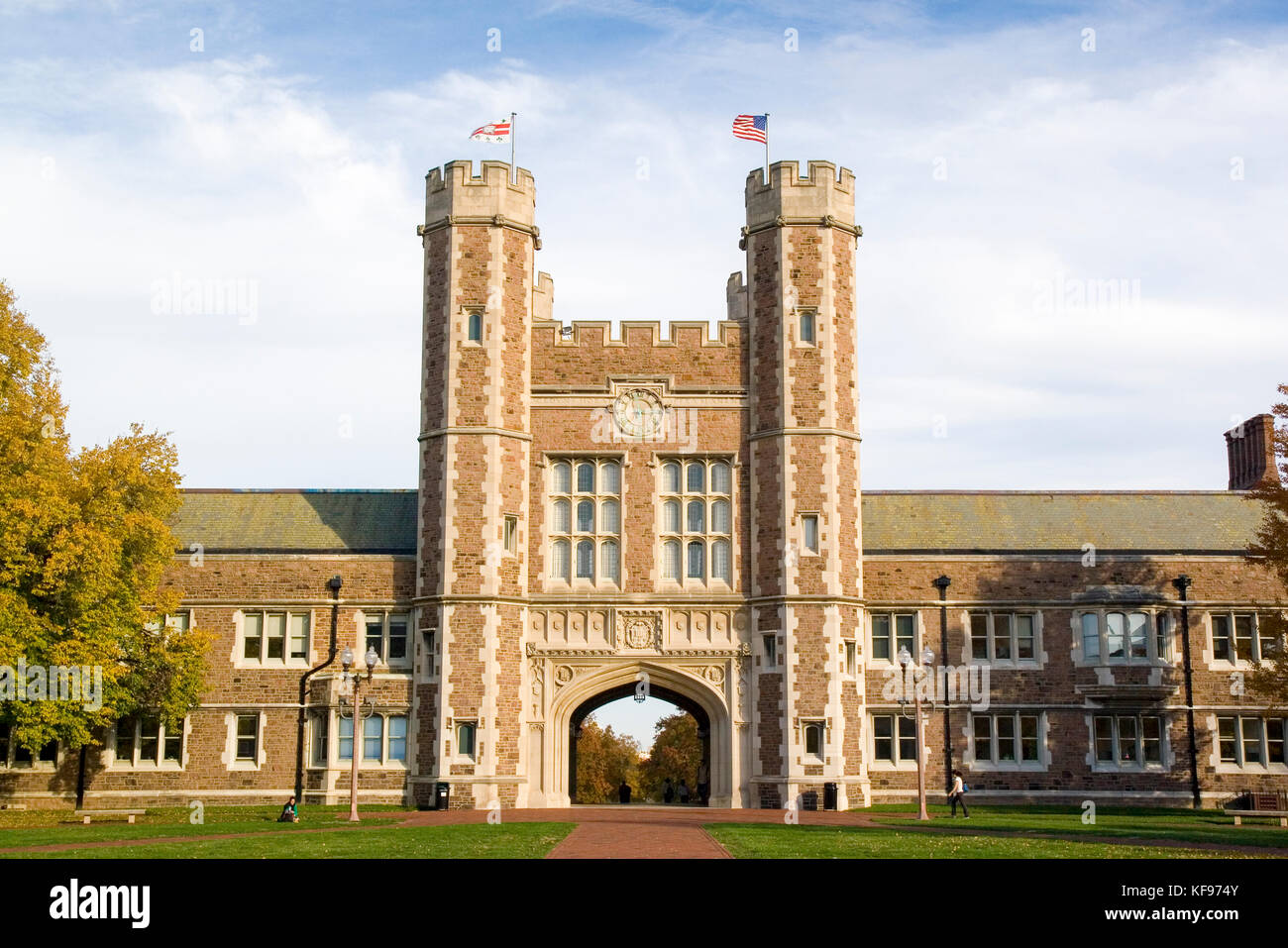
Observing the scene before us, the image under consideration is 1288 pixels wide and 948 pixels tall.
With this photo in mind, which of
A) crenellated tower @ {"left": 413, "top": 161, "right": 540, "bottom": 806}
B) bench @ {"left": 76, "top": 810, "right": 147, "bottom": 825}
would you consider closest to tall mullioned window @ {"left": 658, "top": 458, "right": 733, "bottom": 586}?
crenellated tower @ {"left": 413, "top": 161, "right": 540, "bottom": 806}

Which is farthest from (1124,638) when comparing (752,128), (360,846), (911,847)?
(360,846)

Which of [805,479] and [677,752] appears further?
[677,752]

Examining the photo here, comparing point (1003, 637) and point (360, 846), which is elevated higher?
point (1003, 637)

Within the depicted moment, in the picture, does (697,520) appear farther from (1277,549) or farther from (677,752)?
(677,752)

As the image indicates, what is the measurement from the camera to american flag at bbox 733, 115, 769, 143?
1455 inches

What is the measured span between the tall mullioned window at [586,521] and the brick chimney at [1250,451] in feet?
69.4

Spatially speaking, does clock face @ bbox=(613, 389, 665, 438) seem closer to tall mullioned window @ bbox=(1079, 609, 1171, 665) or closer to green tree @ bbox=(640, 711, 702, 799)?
tall mullioned window @ bbox=(1079, 609, 1171, 665)

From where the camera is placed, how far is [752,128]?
3712cm

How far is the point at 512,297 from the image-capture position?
3694cm

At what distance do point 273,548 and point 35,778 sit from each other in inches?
321

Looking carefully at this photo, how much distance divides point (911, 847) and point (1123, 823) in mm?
10475

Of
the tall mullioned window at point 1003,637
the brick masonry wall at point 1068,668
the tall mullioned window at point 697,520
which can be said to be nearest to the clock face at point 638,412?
the tall mullioned window at point 697,520
